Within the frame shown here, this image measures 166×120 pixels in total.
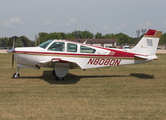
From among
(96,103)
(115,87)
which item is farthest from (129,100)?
(115,87)

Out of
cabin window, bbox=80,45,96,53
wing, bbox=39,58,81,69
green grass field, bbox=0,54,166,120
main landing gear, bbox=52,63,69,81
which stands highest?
cabin window, bbox=80,45,96,53

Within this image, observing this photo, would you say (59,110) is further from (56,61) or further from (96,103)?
(56,61)

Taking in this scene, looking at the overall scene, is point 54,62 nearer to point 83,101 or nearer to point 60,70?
point 60,70

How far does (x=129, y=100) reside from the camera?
232 inches

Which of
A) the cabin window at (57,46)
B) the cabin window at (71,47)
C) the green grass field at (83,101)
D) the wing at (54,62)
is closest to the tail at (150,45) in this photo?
the green grass field at (83,101)

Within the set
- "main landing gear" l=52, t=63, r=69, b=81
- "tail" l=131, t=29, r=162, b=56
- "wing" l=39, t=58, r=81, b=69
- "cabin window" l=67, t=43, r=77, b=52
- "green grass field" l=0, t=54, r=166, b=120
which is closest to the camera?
"green grass field" l=0, t=54, r=166, b=120

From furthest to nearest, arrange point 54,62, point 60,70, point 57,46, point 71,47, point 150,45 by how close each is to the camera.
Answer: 1. point 150,45
2. point 71,47
3. point 57,46
4. point 60,70
5. point 54,62

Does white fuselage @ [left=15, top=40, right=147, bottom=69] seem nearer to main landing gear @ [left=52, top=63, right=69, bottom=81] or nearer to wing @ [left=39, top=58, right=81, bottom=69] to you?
wing @ [left=39, top=58, right=81, bottom=69]

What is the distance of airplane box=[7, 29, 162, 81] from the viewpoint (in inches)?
340

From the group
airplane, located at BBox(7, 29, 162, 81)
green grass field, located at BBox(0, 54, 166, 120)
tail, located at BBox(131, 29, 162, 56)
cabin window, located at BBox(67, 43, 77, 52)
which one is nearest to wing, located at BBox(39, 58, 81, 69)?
airplane, located at BBox(7, 29, 162, 81)

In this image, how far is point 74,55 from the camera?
8.99 m

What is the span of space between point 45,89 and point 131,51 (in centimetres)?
508

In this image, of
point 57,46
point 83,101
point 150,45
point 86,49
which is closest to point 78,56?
point 86,49

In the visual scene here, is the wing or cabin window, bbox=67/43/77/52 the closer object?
the wing
